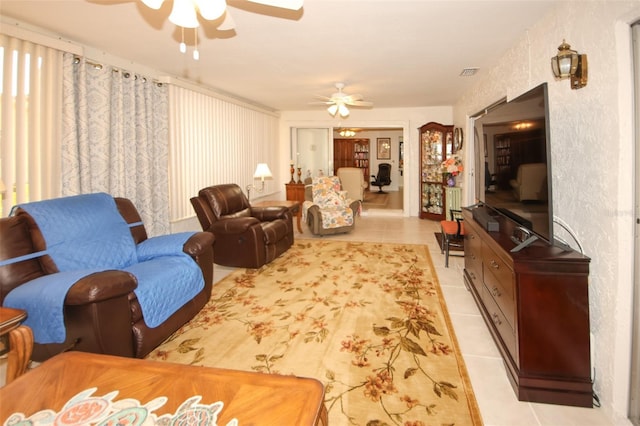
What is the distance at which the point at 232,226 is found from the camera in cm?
389

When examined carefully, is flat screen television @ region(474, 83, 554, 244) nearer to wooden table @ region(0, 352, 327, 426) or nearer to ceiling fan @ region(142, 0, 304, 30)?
ceiling fan @ region(142, 0, 304, 30)

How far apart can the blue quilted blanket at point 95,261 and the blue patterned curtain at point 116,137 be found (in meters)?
0.92

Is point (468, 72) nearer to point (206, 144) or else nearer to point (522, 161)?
point (522, 161)

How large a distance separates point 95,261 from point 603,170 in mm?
3054

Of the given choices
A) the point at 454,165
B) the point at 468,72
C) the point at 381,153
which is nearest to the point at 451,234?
the point at 454,165

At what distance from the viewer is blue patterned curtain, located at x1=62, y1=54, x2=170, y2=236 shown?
10.3ft

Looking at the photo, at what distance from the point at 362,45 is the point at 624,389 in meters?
3.18

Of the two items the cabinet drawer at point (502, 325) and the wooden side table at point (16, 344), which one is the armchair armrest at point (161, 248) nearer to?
the wooden side table at point (16, 344)

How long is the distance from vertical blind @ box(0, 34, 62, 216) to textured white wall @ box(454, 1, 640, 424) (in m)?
3.98

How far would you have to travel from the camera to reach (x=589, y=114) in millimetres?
1905

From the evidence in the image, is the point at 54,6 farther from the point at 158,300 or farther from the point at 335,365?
the point at 335,365

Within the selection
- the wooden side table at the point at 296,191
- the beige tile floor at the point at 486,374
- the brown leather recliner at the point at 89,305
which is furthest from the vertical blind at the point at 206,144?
the brown leather recliner at the point at 89,305

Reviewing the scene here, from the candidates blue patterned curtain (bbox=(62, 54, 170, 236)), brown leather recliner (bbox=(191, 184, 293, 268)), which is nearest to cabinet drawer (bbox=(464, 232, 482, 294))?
brown leather recliner (bbox=(191, 184, 293, 268))

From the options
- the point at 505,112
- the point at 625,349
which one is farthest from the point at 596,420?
the point at 505,112
